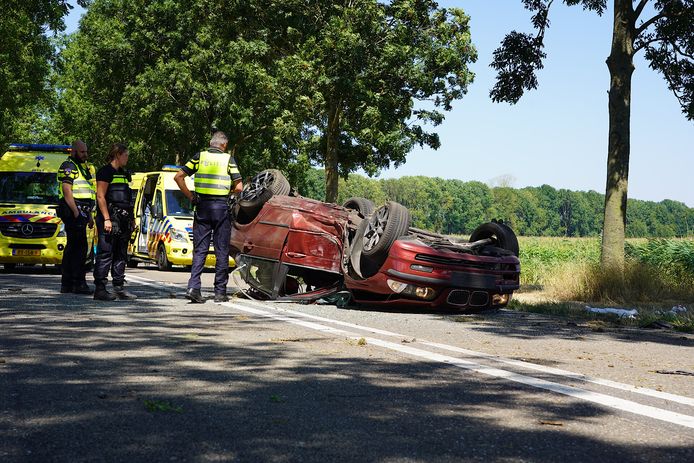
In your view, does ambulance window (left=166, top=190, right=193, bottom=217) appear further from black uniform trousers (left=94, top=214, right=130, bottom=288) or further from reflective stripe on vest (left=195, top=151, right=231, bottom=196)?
reflective stripe on vest (left=195, top=151, right=231, bottom=196)

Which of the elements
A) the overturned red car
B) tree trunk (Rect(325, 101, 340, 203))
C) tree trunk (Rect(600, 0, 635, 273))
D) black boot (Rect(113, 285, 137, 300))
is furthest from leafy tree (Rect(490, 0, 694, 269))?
tree trunk (Rect(325, 101, 340, 203))

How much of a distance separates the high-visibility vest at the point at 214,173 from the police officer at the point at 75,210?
5.83 ft

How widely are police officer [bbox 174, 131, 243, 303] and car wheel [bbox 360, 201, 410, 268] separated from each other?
1.65m

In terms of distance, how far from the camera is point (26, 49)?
3503 centimetres

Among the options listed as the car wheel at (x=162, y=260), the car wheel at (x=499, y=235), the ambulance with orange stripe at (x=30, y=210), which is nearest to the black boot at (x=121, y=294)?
the car wheel at (x=499, y=235)

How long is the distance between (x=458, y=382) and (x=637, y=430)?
1.43m

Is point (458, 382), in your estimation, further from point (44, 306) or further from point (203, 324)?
point (44, 306)

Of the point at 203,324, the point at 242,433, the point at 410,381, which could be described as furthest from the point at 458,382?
the point at 203,324

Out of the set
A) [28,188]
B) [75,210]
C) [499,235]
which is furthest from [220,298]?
[28,188]

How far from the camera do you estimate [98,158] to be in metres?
50.0

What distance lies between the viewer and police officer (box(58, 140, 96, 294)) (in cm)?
1175

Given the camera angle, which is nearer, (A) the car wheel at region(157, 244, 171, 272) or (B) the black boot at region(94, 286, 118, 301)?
(B) the black boot at region(94, 286, 118, 301)

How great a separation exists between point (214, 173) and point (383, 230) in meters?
2.12

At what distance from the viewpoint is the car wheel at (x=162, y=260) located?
21578mm
